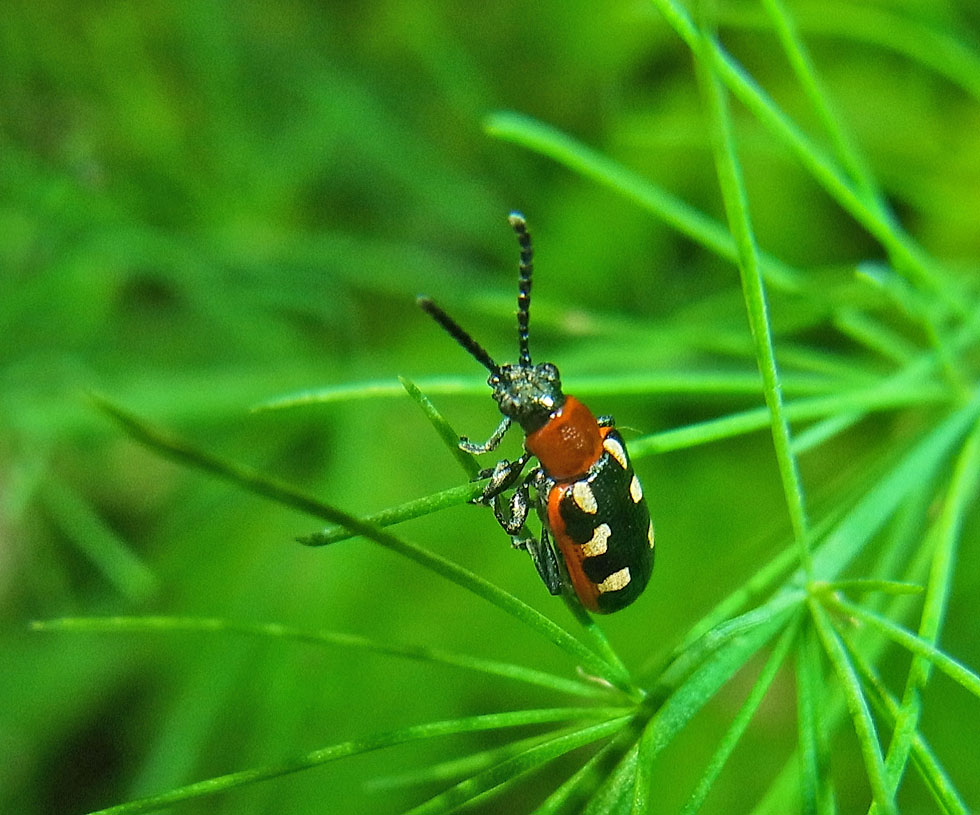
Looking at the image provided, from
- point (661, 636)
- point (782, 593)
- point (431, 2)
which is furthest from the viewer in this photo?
point (431, 2)

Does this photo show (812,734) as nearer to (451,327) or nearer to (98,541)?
(451,327)

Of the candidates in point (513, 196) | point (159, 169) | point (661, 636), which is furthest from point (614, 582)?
point (513, 196)

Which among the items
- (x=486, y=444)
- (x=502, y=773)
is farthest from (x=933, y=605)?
(x=486, y=444)

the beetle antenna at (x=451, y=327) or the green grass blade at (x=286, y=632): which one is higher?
the beetle antenna at (x=451, y=327)

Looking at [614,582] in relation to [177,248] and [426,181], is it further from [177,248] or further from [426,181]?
[426,181]

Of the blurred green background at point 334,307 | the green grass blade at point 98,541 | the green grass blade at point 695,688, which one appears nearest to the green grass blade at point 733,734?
the green grass blade at point 695,688

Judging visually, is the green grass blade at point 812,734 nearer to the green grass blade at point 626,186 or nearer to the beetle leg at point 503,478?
the beetle leg at point 503,478

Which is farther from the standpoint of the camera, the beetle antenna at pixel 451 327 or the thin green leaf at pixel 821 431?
the thin green leaf at pixel 821 431
